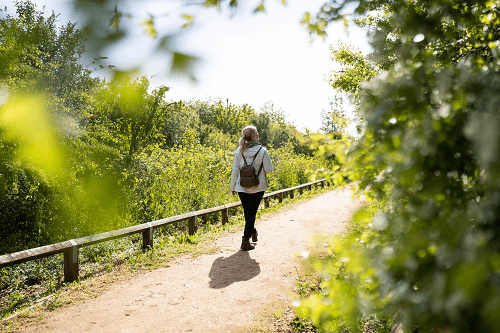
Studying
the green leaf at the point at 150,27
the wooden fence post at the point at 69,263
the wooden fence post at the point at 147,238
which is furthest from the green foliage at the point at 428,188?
the wooden fence post at the point at 147,238

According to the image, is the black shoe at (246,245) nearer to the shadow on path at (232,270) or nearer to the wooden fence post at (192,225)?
the shadow on path at (232,270)

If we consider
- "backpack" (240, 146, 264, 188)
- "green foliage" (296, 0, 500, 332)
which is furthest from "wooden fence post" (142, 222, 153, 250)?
"green foliage" (296, 0, 500, 332)

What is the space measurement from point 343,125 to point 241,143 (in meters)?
3.50

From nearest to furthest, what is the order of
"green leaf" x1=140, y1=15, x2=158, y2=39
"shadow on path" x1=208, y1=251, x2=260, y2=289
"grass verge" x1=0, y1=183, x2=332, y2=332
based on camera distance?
"green leaf" x1=140, y1=15, x2=158, y2=39 → "grass verge" x1=0, y1=183, x2=332, y2=332 → "shadow on path" x1=208, y1=251, x2=260, y2=289

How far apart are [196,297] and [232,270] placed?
90cm

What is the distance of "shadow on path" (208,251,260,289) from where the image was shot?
4062 millimetres

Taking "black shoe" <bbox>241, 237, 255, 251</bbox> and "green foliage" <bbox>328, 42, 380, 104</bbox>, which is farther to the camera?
"green foliage" <bbox>328, 42, 380, 104</bbox>

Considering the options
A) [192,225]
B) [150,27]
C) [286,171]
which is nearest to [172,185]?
[192,225]

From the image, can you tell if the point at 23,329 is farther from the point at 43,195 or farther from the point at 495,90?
the point at 495,90

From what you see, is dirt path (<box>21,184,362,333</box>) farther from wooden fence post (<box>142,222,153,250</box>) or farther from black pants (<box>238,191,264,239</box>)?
wooden fence post (<box>142,222,153,250</box>)

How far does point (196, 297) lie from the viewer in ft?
11.9

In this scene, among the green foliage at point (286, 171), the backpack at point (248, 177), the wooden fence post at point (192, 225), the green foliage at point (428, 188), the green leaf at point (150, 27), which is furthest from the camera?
the green foliage at point (286, 171)

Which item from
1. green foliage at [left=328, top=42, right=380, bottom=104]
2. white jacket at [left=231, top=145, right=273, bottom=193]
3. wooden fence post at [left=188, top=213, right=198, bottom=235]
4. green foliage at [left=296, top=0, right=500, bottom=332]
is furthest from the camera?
green foliage at [left=328, top=42, right=380, bottom=104]

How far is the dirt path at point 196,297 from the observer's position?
9.95 feet
